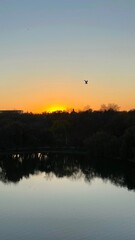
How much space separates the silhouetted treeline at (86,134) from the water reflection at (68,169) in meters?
1.66

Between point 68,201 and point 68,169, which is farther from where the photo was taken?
point 68,169

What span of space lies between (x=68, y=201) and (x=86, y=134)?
31713mm

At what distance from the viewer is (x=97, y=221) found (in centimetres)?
1530

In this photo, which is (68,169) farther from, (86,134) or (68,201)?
(86,134)

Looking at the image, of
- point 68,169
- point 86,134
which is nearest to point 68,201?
point 68,169

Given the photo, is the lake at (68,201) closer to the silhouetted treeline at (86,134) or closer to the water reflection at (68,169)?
the water reflection at (68,169)

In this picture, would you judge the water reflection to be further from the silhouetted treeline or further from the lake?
the silhouetted treeline

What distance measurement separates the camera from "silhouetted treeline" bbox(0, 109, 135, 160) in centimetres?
3575

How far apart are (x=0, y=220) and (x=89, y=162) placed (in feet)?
62.5

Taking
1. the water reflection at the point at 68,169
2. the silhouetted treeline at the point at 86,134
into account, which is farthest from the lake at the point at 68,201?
the silhouetted treeline at the point at 86,134

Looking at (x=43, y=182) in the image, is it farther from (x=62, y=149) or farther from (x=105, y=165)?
(x=62, y=149)

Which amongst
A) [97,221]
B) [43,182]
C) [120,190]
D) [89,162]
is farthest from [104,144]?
[97,221]

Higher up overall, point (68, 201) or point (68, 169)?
point (68, 169)

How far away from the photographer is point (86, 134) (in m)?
50.5
